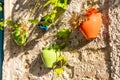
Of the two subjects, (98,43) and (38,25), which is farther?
(38,25)

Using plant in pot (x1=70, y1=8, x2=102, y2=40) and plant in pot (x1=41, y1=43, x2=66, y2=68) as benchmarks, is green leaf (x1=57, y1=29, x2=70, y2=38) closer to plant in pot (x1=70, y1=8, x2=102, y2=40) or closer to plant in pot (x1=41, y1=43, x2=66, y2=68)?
plant in pot (x1=41, y1=43, x2=66, y2=68)

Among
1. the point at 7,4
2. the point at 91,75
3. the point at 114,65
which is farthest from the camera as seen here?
the point at 7,4

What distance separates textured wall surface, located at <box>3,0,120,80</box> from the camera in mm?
3320

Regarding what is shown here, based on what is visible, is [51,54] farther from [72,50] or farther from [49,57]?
[72,50]

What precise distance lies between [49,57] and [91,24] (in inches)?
23.6

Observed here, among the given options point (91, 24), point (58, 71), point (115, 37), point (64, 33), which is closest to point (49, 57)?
point (58, 71)

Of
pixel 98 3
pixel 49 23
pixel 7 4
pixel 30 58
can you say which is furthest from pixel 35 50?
pixel 98 3

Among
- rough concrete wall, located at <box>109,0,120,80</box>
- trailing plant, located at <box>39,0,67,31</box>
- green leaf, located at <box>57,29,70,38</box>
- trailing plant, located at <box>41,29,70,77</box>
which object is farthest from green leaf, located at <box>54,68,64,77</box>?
rough concrete wall, located at <box>109,0,120,80</box>

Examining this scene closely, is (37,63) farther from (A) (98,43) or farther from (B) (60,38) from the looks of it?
(A) (98,43)

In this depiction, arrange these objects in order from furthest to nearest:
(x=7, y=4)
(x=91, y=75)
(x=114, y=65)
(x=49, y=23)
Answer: (x=7, y=4) → (x=49, y=23) → (x=91, y=75) → (x=114, y=65)

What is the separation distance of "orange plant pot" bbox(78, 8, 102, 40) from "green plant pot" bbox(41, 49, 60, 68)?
43 cm

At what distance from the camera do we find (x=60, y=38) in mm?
3713

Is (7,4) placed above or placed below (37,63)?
above

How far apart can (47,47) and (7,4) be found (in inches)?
30.1
